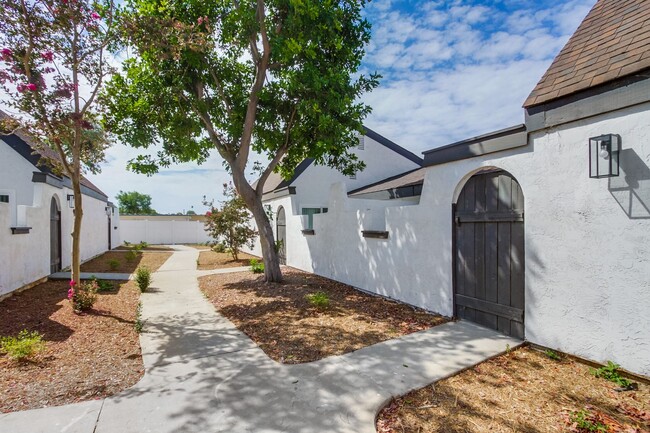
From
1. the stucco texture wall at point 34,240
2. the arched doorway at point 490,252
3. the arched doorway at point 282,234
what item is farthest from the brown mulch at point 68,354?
the arched doorway at point 282,234

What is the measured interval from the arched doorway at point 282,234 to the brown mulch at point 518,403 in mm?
9973

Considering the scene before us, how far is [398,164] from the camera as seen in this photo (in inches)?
607

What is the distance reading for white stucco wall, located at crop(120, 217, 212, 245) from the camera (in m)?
26.5

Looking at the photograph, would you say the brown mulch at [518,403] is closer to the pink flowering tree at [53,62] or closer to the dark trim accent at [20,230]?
the pink flowering tree at [53,62]

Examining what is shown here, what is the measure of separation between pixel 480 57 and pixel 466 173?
11.4ft

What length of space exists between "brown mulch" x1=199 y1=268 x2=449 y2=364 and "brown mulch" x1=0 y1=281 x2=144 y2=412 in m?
1.70

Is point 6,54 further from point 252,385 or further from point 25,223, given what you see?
point 252,385

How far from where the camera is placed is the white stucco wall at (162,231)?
86.8ft

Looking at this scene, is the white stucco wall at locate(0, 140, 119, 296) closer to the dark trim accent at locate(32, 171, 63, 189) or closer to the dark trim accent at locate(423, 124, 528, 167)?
the dark trim accent at locate(32, 171, 63, 189)

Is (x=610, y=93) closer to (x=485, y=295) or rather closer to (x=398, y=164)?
(x=485, y=295)

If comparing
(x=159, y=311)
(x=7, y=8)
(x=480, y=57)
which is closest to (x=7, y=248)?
(x=159, y=311)

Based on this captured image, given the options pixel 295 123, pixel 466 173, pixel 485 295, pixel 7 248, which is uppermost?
pixel 295 123

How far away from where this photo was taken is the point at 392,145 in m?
15.3

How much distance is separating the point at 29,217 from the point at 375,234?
9.09 m
